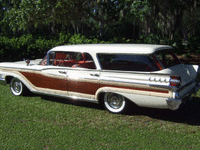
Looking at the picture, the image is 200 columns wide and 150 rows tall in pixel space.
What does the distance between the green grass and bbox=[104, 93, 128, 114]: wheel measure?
6.0 inches

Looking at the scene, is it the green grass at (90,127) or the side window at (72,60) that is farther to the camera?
the side window at (72,60)

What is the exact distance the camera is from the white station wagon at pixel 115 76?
15.5 feet

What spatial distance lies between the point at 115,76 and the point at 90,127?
1.25 m

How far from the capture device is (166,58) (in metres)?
5.30

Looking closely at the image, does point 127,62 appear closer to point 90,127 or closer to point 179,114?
point 90,127

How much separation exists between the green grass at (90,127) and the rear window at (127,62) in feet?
3.73

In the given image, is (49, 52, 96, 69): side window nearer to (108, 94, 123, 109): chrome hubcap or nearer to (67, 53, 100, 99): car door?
(67, 53, 100, 99): car door

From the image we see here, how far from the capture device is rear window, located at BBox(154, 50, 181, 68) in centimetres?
495

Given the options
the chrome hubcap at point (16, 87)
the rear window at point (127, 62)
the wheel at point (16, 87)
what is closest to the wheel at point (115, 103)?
the rear window at point (127, 62)

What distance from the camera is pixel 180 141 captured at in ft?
13.4

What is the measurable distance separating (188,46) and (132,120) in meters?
11.7

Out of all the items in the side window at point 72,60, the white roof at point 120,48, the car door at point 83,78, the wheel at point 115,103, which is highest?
the white roof at point 120,48

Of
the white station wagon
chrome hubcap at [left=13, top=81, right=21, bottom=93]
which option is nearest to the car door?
the white station wagon

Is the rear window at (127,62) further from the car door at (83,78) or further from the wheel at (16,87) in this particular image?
the wheel at (16,87)
